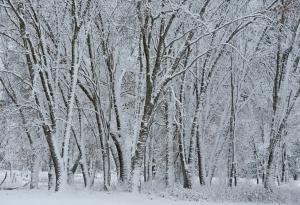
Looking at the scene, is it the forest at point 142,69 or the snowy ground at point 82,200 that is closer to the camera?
the snowy ground at point 82,200

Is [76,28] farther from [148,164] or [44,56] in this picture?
[148,164]

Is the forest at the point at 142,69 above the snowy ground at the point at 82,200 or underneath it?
above

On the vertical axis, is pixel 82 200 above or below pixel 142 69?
below

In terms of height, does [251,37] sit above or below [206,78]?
above

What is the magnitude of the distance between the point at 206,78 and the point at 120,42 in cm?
473

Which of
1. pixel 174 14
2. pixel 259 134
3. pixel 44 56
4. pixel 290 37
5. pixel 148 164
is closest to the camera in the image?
pixel 174 14

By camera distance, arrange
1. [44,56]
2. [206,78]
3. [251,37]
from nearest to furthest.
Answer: [44,56]
[206,78]
[251,37]

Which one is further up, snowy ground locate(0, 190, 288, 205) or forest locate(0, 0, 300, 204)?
forest locate(0, 0, 300, 204)

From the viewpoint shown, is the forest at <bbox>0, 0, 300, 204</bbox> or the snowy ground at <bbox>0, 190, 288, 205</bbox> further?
the forest at <bbox>0, 0, 300, 204</bbox>

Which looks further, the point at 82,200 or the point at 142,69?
the point at 142,69

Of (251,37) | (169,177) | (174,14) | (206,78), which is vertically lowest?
(169,177)

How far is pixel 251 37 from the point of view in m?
22.5

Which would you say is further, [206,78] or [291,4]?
[206,78]

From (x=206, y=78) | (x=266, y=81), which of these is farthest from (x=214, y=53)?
(x=266, y=81)
